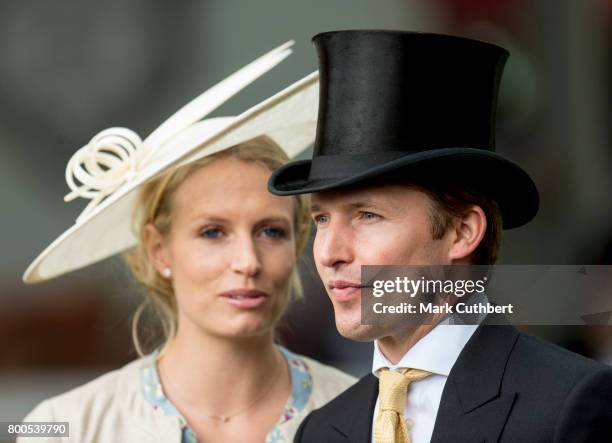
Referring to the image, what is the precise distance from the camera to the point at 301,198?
4.10m

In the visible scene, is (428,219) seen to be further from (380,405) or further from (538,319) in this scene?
(538,319)

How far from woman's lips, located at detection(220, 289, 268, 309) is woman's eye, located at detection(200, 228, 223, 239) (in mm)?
201

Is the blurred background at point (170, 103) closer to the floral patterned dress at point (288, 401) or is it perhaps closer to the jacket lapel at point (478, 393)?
the floral patterned dress at point (288, 401)

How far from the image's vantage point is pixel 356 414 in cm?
302

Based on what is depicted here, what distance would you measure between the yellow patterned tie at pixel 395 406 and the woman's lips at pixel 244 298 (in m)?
1.03

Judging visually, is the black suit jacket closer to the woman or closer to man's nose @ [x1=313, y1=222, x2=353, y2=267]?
man's nose @ [x1=313, y1=222, x2=353, y2=267]

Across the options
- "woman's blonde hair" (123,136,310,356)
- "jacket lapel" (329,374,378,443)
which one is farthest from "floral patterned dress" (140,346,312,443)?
"jacket lapel" (329,374,378,443)

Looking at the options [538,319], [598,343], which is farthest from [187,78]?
[538,319]

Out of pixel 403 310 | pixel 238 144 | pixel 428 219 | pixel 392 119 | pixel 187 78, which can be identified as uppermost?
pixel 187 78

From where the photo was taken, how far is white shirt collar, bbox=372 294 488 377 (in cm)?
280

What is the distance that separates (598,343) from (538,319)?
1024 mm

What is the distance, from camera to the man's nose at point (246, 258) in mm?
3773

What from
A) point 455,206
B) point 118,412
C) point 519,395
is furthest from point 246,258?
point 519,395

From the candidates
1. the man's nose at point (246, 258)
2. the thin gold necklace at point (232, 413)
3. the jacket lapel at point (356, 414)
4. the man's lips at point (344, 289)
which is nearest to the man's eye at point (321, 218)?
the man's lips at point (344, 289)
